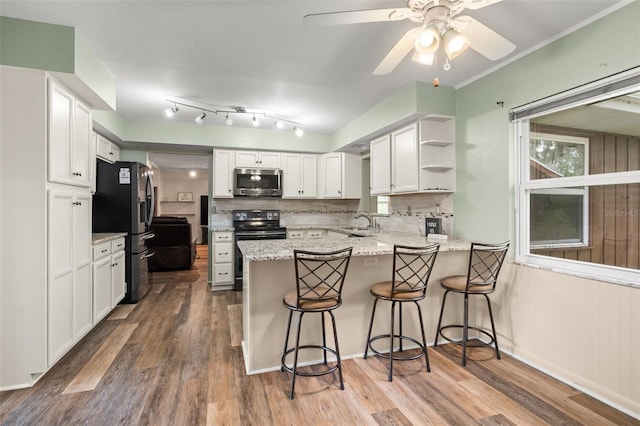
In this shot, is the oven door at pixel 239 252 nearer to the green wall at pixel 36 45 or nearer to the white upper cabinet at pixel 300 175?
the white upper cabinet at pixel 300 175

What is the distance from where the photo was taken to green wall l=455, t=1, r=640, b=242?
75.9 inches

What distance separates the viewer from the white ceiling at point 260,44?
1.93 meters

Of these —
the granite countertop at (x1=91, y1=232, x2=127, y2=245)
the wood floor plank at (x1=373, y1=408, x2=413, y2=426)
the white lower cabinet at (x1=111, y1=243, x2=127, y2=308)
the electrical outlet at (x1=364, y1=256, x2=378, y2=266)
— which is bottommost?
the wood floor plank at (x1=373, y1=408, x2=413, y2=426)

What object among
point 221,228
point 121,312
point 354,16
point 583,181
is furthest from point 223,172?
point 583,181

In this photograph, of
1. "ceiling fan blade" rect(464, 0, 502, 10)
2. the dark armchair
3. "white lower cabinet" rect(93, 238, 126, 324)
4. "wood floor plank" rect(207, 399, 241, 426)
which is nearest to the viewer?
"ceiling fan blade" rect(464, 0, 502, 10)

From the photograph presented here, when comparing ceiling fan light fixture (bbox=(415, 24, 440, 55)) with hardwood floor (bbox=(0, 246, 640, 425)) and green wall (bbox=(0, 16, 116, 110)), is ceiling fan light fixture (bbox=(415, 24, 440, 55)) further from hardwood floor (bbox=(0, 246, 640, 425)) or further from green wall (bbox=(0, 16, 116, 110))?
green wall (bbox=(0, 16, 116, 110))

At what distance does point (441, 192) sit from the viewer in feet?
10.7

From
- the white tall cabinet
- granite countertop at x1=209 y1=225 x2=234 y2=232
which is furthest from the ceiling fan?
granite countertop at x1=209 y1=225 x2=234 y2=232

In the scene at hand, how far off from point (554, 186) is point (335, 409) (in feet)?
7.31

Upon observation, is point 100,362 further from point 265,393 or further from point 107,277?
point 265,393

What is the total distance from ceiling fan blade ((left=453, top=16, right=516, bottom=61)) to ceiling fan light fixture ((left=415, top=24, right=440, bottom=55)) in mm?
166

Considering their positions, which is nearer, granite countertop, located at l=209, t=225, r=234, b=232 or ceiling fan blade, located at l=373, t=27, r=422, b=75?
ceiling fan blade, located at l=373, t=27, r=422, b=75

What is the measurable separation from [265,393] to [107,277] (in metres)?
2.31

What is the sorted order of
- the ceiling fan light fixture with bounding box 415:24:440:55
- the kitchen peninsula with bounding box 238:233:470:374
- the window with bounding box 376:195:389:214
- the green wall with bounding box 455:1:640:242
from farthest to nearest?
the window with bounding box 376:195:389:214
the kitchen peninsula with bounding box 238:233:470:374
the green wall with bounding box 455:1:640:242
the ceiling fan light fixture with bounding box 415:24:440:55
